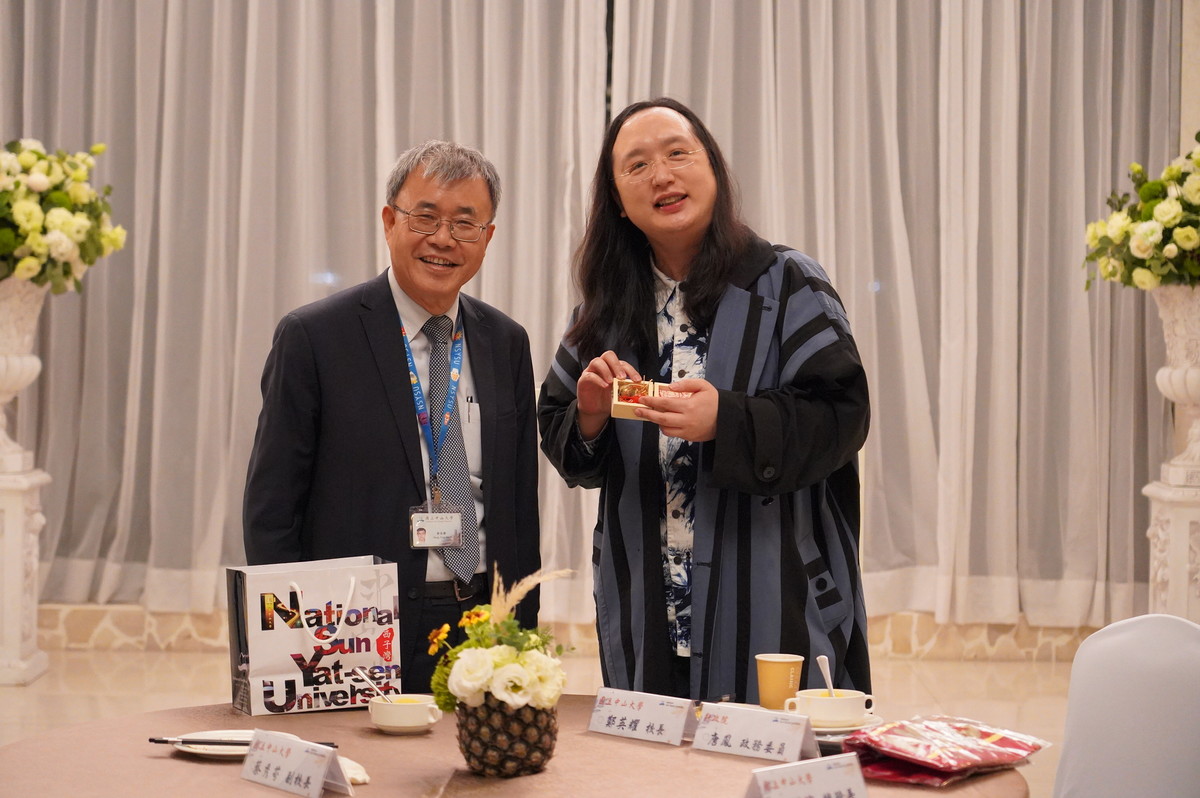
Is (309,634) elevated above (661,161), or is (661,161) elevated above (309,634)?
(661,161)

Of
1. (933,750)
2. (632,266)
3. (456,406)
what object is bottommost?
(933,750)

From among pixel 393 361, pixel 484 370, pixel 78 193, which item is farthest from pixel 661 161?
pixel 78 193

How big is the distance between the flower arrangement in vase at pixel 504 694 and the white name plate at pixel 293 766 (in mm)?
171

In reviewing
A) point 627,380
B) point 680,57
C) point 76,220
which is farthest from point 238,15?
point 627,380

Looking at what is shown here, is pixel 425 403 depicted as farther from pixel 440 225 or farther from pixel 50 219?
pixel 50 219

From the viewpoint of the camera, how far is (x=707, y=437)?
2.18m

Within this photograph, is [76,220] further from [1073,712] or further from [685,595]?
[1073,712]

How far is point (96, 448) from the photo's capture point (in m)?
5.41

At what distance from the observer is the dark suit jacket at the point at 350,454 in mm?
2367

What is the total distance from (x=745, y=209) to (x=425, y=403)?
10.6 ft

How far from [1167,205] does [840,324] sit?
9.70 ft

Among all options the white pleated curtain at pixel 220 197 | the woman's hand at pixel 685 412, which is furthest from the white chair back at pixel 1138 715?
the white pleated curtain at pixel 220 197

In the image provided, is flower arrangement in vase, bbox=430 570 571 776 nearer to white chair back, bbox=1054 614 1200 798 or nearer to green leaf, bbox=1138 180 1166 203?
white chair back, bbox=1054 614 1200 798

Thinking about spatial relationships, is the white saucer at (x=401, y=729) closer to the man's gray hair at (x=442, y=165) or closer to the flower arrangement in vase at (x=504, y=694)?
the flower arrangement in vase at (x=504, y=694)
